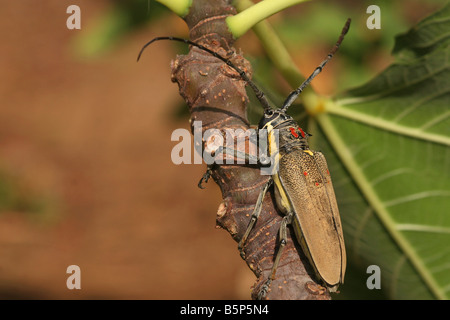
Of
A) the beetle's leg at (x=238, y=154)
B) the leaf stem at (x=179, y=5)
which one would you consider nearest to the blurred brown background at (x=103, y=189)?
the leaf stem at (x=179, y=5)

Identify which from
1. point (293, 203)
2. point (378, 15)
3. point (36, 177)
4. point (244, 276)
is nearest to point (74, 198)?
point (36, 177)

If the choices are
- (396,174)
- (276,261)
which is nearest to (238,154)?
(276,261)

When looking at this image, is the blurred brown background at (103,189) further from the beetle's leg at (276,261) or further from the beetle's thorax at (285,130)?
the beetle's leg at (276,261)

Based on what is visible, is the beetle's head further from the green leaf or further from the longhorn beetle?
the green leaf

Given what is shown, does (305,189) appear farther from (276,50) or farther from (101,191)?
(101,191)
